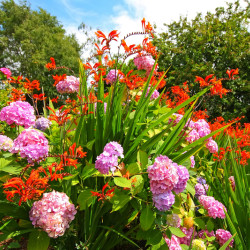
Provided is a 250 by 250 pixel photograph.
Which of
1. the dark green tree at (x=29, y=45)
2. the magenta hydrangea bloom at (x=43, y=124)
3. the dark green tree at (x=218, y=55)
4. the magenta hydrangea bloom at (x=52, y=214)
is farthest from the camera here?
the dark green tree at (x=29, y=45)

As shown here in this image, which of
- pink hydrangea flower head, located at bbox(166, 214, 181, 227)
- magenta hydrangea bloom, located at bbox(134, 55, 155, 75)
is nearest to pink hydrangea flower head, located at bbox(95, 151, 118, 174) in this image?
pink hydrangea flower head, located at bbox(166, 214, 181, 227)

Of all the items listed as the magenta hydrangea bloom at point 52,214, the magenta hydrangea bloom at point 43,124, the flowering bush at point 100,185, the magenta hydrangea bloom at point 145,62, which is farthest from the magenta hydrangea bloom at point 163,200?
the magenta hydrangea bloom at point 145,62

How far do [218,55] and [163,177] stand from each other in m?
9.20

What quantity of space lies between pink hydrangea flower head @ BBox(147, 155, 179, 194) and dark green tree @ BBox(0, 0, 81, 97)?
822 inches

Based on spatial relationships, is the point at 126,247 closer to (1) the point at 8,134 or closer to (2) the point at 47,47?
(1) the point at 8,134

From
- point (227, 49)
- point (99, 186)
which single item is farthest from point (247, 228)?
point (227, 49)

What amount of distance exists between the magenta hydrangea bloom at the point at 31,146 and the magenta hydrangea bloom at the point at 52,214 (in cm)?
21

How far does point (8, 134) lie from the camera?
1.58 metres

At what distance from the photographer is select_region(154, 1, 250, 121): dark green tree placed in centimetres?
864

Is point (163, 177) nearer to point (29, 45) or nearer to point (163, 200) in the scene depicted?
point (163, 200)

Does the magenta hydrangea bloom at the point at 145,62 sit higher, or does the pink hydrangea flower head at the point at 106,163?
the magenta hydrangea bloom at the point at 145,62

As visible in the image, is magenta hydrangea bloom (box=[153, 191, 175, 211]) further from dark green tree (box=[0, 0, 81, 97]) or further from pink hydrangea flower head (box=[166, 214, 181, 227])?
dark green tree (box=[0, 0, 81, 97])

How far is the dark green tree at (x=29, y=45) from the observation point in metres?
21.2

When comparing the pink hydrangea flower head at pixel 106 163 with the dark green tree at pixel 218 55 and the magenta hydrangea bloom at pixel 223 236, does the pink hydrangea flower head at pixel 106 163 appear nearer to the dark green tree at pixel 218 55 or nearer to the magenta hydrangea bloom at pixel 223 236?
the magenta hydrangea bloom at pixel 223 236
